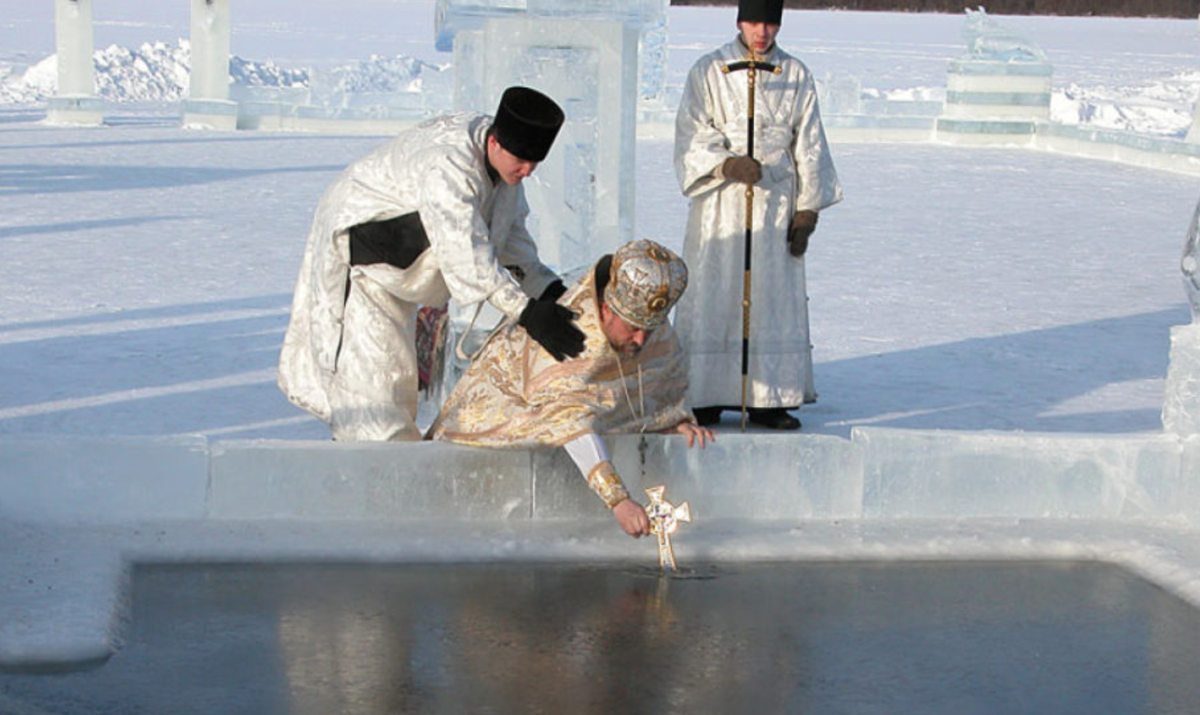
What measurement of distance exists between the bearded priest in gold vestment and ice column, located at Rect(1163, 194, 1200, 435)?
128 centimetres

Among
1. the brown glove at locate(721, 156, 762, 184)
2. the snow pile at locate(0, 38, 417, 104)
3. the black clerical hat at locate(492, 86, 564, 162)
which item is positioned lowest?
the snow pile at locate(0, 38, 417, 104)

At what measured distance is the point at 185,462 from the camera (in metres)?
4.50

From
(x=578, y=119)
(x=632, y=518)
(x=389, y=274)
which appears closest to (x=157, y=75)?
(x=578, y=119)

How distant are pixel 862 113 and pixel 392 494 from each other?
15.0m

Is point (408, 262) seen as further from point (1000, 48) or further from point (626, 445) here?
point (1000, 48)

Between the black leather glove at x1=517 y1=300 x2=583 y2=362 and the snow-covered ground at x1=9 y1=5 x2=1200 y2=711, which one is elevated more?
the black leather glove at x1=517 y1=300 x2=583 y2=362

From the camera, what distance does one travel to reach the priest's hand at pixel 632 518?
407 centimetres

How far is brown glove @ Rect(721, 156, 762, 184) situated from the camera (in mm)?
5617

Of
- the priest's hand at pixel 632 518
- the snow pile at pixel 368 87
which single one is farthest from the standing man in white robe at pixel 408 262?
the snow pile at pixel 368 87

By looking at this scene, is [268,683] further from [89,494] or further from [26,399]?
[26,399]

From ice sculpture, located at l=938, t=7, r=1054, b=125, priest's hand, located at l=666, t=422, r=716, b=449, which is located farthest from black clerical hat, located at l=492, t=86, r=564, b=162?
ice sculpture, located at l=938, t=7, r=1054, b=125

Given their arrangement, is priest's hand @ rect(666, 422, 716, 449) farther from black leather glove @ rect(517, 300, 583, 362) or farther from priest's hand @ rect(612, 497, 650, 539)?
priest's hand @ rect(612, 497, 650, 539)

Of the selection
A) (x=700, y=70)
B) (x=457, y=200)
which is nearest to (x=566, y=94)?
(x=700, y=70)

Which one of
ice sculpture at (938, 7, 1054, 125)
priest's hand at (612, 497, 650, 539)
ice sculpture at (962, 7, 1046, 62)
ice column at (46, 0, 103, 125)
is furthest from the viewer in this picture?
ice sculpture at (962, 7, 1046, 62)
